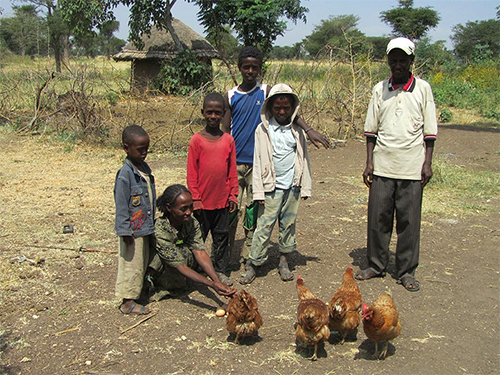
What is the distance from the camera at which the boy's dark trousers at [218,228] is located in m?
3.97

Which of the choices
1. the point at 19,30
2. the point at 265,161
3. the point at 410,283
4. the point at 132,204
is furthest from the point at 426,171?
the point at 19,30

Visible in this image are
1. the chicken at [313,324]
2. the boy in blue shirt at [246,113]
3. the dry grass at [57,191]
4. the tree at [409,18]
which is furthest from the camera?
the tree at [409,18]

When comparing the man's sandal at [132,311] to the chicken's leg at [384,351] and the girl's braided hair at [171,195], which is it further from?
the chicken's leg at [384,351]

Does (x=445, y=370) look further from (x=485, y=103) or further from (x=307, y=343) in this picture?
(x=485, y=103)

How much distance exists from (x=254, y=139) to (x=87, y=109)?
23.1ft

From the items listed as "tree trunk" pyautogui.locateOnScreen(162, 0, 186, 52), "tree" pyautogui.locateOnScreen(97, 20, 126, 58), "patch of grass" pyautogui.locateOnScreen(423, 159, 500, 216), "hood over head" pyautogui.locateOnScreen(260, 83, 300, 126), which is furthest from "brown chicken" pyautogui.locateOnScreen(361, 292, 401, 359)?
"tree" pyautogui.locateOnScreen(97, 20, 126, 58)

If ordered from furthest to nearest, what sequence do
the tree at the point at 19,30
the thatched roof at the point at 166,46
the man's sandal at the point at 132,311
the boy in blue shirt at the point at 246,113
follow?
the tree at the point at 19,30
the thatched roof at the point at 166,46
the boy in blue shirt at the point at 246,113
the man's sandal at the point at 132,311

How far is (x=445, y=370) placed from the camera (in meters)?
2.87

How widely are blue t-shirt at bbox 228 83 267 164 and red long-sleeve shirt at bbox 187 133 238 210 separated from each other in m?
0.24

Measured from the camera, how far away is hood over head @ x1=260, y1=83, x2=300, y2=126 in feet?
12.4

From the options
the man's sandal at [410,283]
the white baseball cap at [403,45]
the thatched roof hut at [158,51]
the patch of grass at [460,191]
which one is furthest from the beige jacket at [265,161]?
the thatched roof hut at [158,51]

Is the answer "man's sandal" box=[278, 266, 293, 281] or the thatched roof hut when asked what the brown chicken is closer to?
"man's sandal" box=[278, 266, 293, 281]

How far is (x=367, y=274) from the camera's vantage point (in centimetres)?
415

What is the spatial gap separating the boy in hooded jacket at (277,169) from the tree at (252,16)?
36.8 feet
